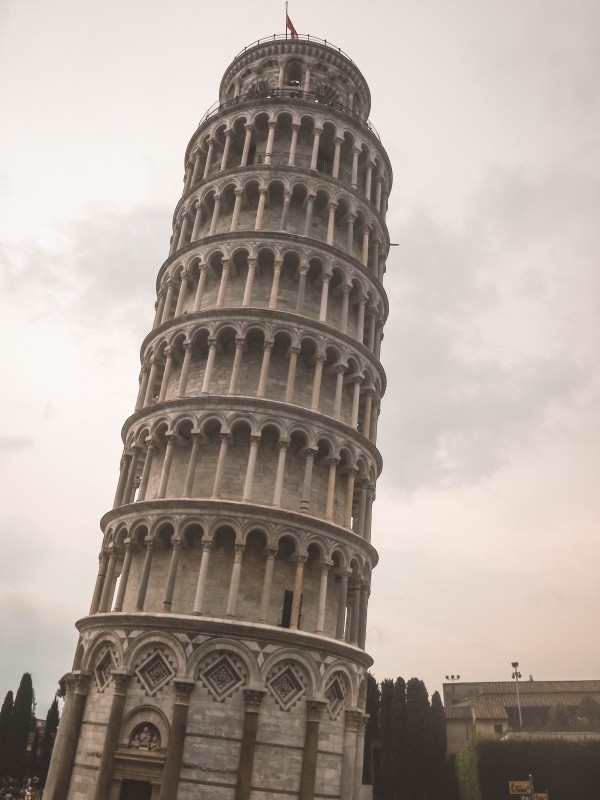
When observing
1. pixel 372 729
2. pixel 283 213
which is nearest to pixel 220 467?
pixel 283 213

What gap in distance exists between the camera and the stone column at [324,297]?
29047 millimetres

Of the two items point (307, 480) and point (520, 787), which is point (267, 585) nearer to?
point (307, 480)

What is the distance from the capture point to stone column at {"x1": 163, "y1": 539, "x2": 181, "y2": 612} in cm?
2311

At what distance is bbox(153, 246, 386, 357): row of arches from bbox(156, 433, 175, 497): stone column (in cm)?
590

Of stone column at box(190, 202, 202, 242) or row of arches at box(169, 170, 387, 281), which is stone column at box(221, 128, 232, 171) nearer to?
row of arches at box(169, 170, 387, 281)

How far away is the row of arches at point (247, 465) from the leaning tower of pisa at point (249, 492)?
82 millimetres

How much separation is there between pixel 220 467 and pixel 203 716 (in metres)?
8.31

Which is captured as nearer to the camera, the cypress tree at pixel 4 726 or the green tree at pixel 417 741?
the green tree at pixel 417 741

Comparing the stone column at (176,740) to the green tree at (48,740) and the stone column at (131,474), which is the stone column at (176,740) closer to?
the stone column at (131,474)

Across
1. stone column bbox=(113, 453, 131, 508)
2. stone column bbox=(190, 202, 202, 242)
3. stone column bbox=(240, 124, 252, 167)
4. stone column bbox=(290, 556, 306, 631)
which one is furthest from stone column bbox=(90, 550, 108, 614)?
stone column bbox=(240, 124, 252, 167)

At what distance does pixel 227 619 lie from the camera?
22641mm

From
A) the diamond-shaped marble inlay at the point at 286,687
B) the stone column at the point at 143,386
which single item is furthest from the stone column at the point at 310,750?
the stone column at the point at 143,386

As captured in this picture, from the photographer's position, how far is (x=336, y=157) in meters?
32.8

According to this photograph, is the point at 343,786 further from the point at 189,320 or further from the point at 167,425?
the point at 189,320
